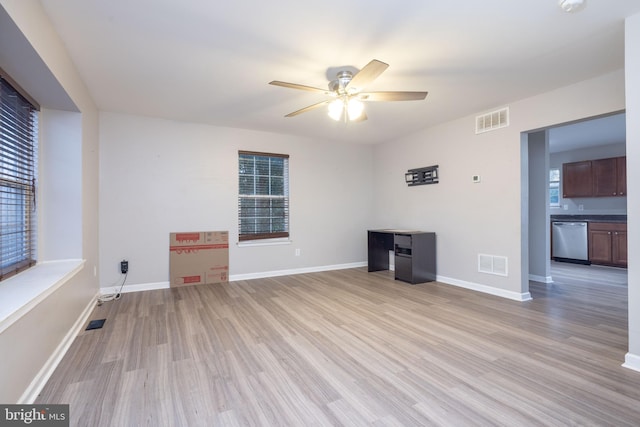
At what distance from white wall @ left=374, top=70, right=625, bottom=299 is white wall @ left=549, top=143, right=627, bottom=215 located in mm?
4194

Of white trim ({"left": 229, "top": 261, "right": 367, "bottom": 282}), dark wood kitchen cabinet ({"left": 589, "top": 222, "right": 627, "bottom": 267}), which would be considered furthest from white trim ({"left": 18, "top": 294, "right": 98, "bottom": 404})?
dark wood kitchen cabinet ({"left": 589, "top": 222, "right": 627, "bottom": 267})

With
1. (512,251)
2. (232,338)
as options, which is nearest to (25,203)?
(232,338)

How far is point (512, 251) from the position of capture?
3564 millimetres

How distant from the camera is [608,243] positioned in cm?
542

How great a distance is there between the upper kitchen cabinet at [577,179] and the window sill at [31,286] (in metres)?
8.56

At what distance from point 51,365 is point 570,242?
787cm

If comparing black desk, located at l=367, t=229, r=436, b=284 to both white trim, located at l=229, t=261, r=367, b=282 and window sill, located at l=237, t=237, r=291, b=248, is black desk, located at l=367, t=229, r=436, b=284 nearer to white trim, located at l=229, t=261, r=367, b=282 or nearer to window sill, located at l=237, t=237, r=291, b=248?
white trim, located at l=229, t=261, r=367, b=282

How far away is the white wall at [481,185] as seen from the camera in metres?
3.08

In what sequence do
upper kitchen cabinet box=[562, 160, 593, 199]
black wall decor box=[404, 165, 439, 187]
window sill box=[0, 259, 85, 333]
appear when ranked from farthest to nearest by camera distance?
1. upper kitchen cabinet box=[562, 160, 593, 199]
2. black wall decor box=[404, 165, 439, 187]
3. window sill box=[0, 259, 85, 333]

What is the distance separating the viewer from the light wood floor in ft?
5.13

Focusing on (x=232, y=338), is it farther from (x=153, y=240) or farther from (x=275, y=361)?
(x=153, y=240)

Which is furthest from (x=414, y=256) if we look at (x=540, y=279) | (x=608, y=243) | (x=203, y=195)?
(x=608, y=243)

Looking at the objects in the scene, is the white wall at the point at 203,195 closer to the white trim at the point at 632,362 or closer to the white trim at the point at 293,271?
the white trim at the point at 293,271

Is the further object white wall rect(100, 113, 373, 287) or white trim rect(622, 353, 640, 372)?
white wall rect(100, 113, 373, 287)
